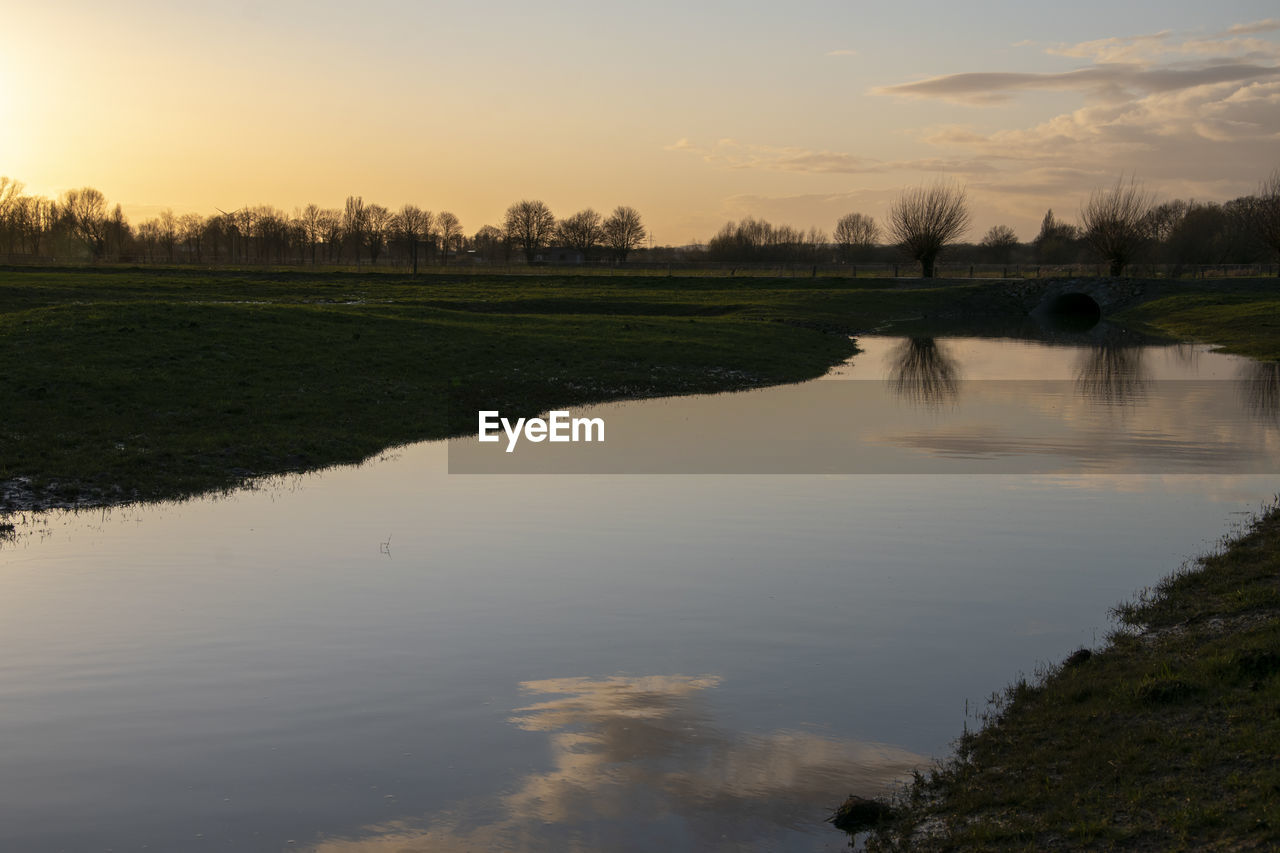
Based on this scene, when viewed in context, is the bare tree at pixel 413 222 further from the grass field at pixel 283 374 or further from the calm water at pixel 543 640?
the calm water at pixel 543 640

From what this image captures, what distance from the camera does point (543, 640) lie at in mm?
12094

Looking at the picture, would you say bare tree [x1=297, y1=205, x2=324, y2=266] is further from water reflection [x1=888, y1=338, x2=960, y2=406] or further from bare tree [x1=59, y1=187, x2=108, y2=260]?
water reflection [x1=888, y1=338, x2=960, y2=406]

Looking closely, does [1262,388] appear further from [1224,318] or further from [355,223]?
[355,223]

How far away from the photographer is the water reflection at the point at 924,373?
35.4 m

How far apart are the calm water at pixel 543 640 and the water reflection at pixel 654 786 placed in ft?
0.09

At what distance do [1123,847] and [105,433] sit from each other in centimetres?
2122

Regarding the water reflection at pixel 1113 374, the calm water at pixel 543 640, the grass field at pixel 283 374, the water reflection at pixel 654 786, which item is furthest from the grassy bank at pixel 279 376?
the water reflection at pixel 654 786

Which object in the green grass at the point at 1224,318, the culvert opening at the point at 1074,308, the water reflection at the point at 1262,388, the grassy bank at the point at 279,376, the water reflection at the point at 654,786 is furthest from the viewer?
the culvert opening at the point at 1074,308

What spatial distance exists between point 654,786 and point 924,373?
36389 mm

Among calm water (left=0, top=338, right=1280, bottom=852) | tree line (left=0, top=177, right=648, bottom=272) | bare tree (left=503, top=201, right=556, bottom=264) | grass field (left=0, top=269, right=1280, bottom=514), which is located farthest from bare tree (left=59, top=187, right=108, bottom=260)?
calm water (left=0, top=338, right=1280, bottom=852)

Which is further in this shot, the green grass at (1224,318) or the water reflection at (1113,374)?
the green grass at (1224,318)

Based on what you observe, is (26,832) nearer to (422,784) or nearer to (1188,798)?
(422,784)

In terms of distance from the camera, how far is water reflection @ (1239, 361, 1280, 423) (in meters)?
30.6

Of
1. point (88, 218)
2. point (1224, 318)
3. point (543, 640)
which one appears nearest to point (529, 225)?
point (88, 218)
